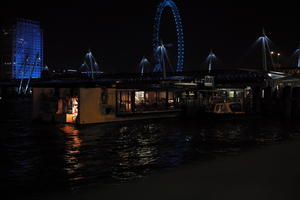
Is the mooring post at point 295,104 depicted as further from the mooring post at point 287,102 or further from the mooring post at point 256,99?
the mooring post at point 256,99

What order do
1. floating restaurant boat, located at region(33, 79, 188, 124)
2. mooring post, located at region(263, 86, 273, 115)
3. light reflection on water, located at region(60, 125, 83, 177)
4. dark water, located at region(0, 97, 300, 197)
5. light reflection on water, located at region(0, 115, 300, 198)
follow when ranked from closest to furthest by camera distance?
dark water, located at region(0, 97, 300, 197), light reflection on water, located at region(0, 115, 300, 198), light reflection on water, located at region(60, 125, 83, 177), floating restaurant boat, located at region(33, 79, 188, 124), mooring post, located at region(263, 86, 273, 115)

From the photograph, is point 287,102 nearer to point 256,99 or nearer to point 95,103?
point 256,99

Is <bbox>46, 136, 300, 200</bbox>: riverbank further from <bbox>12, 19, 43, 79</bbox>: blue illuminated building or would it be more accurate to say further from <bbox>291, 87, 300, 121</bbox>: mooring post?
<bbox>12, 19, 43, 79</bbox>: blue illuminated building

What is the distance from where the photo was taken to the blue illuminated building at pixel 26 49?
182 metres

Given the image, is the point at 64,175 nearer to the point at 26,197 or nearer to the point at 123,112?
the point at 26,197

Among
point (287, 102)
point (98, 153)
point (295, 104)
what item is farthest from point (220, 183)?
point (295, 104)

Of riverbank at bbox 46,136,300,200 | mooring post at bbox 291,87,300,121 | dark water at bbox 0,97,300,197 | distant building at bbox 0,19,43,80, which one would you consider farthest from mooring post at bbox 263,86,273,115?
distant building at bbox 0,19,43,80

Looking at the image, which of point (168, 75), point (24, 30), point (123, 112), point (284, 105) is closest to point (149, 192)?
point (123, 112)

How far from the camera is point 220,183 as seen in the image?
9.52m

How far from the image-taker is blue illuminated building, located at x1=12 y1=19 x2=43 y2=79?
596ft

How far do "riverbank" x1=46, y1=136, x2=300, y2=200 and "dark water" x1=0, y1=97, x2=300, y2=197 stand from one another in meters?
0.86

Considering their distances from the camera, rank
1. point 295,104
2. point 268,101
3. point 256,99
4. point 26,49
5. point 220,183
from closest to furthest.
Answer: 1. point 220,183
2. point 295,104
3. point 256,99
4. point 268,101
5. point 26,49

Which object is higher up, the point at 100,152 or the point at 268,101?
the point at 268,101

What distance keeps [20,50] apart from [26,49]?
2.96 metres
